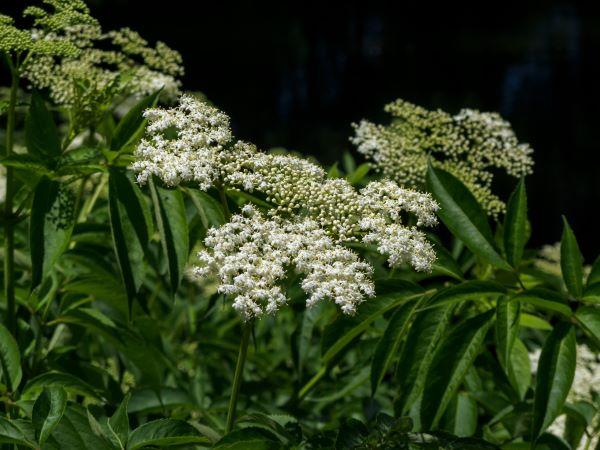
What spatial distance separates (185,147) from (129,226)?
0.20 meters

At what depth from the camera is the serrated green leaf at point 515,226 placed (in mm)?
2049

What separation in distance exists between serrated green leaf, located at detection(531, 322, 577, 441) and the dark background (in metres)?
8.24

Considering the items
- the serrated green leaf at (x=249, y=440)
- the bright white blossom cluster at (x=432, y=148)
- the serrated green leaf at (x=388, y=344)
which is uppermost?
the bright white blossom cluster at (x=432, y=148)

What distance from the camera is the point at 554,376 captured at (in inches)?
70.8

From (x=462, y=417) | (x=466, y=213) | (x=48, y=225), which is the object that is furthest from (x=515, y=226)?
(x=48, y=225)

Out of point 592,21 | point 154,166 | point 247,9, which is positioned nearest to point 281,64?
point 247,9

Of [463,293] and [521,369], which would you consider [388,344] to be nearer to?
[463,293]

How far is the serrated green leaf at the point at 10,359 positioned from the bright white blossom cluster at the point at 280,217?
44cm

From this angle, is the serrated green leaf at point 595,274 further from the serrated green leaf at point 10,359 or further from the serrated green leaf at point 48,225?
the serrated green leaf at point 10,359

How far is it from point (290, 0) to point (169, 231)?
396 inches

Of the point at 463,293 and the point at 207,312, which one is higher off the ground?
the point at 463,293

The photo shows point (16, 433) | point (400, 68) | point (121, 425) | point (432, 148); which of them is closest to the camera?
point (16, 433)

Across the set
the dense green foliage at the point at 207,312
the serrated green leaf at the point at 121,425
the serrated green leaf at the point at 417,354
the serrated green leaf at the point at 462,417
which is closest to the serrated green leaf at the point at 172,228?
the dense green foliage at the point at 207,312

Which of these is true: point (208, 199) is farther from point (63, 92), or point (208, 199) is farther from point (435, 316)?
point (63, 92)
